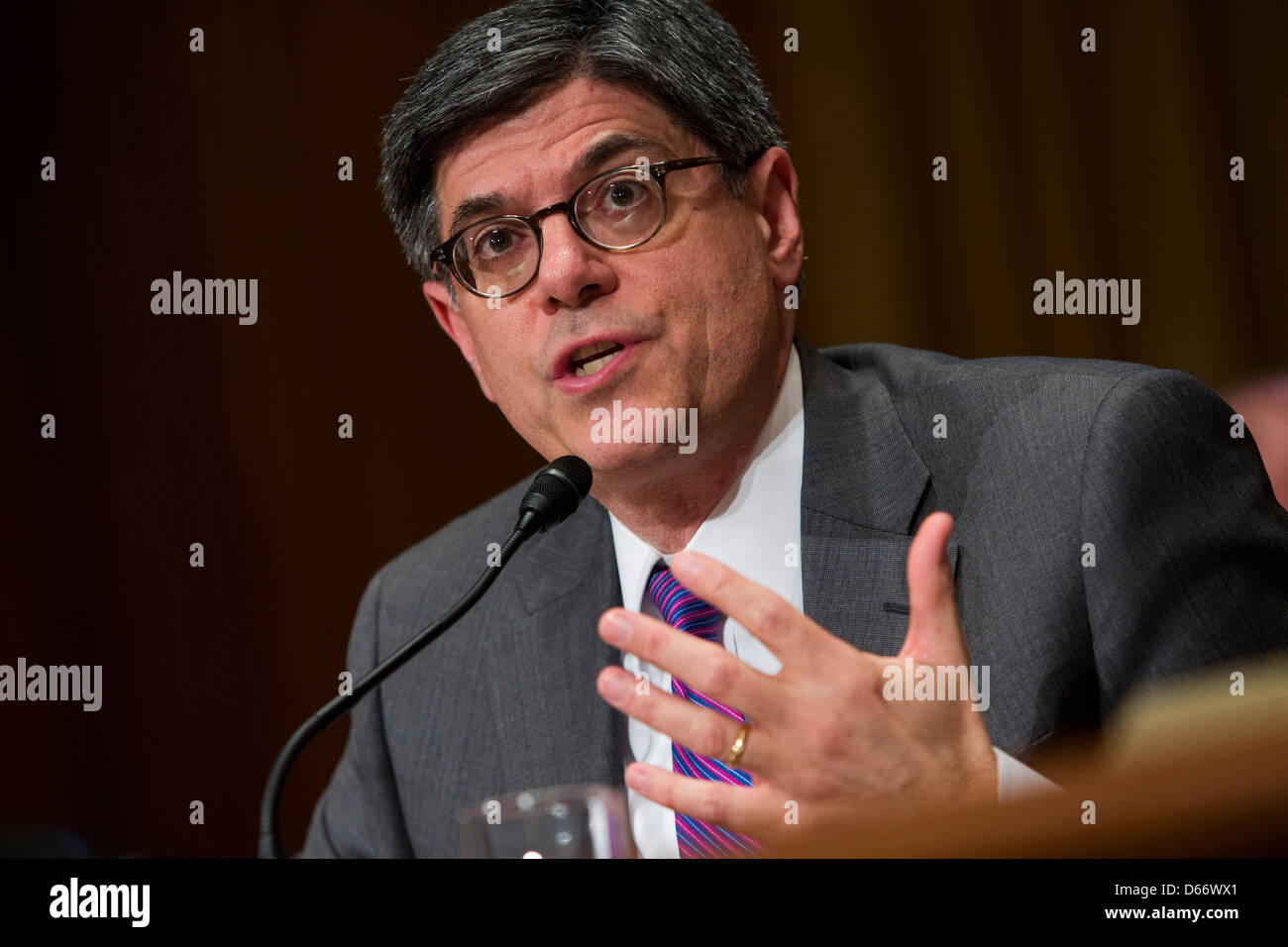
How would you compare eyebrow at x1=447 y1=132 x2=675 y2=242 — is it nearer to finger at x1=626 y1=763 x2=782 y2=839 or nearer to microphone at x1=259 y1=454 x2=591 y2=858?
microphone at x1=259 y1=454 x2=591 y2=858

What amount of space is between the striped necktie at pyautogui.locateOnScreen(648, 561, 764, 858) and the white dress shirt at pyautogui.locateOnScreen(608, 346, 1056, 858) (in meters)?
0.02

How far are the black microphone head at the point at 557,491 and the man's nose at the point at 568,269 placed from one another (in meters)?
0.27

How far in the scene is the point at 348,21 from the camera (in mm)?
2477

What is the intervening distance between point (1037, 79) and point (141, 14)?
5.88 feet

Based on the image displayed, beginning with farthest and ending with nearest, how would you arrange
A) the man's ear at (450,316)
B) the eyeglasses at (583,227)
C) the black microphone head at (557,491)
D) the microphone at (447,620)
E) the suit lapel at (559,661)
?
1. the man's ear at (450,316)
2. the suit lapel at (559,661)
3. the eyeglasses at (583,227)
4. the black microphone head at (557,491)
5. the microphone at (447,620)

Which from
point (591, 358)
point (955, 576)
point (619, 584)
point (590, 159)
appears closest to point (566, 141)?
point (590, 159)

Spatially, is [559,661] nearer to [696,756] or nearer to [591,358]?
[696,756]

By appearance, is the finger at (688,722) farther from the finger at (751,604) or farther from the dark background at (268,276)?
the dark background at (268,276)

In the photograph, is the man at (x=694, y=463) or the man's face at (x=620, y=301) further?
the man's face at (x=620, y=301)

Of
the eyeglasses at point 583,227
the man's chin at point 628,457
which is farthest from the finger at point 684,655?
the eyeglasses at point 583,227

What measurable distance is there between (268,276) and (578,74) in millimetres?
1156

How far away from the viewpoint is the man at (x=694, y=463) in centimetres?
134

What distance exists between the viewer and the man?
134 cm
